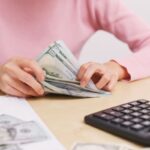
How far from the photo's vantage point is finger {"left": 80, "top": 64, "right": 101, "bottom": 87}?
811 mm

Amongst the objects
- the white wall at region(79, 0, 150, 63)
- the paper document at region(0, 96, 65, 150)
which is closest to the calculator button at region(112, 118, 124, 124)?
the paper document at region(0, 96, 65, 150)

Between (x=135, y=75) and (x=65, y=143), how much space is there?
0.47 m

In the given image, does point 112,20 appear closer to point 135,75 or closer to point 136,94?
point 135,75

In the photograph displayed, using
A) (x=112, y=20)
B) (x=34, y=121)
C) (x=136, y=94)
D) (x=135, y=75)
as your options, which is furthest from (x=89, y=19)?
(x=34, y=121)

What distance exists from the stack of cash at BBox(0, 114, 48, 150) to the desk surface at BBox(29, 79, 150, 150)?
0.09 feet

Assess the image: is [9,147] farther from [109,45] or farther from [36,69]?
[109,45]

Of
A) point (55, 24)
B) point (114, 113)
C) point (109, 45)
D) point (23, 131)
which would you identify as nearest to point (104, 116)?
point (114, 113)

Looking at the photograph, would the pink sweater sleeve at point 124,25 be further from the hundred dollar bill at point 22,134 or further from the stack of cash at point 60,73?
the hundred dollar bill at point 22,134

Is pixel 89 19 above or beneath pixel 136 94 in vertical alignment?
above

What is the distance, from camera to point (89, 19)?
4.10 ft

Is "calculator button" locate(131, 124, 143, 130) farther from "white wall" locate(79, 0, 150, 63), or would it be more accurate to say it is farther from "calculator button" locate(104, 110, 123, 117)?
"white wall" locate(79, 0, 150, 63)

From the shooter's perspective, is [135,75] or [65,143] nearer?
[65,143]

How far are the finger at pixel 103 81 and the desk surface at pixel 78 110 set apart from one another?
30 millimetres

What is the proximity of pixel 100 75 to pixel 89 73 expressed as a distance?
0.06 m
